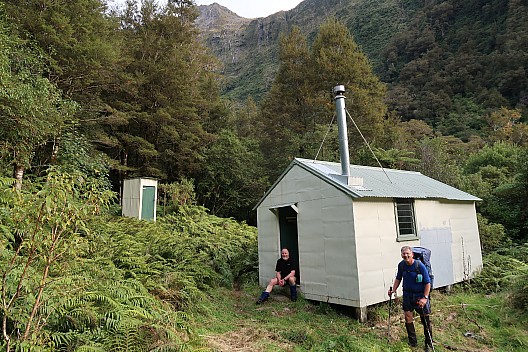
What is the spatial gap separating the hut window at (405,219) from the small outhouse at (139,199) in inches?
356

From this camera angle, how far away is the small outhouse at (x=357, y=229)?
6.64 m

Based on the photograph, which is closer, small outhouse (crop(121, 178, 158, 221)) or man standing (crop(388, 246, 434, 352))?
man standing (crop(388, 246, 434, 352))

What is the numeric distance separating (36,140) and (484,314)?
11.7 m

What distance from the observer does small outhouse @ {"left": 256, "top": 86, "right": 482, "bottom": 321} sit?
21.8 feet

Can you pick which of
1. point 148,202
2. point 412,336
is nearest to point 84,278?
point 412,336

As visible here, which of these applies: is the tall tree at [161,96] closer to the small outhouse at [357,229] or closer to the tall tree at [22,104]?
the tall tree at [22,104]

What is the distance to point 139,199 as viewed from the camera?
12.6 metres

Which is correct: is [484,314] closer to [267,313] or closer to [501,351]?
[501,351]

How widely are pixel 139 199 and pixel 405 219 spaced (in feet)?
30.5

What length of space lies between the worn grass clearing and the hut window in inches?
59.1

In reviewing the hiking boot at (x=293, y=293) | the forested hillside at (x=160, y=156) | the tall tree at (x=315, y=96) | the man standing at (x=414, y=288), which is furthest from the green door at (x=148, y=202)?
the man standing at (x=414, y=288)

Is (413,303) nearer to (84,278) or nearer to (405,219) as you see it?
(405,219)

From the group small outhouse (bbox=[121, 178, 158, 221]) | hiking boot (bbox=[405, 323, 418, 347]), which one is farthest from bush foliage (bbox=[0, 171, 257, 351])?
hiking boot (bbox=[405, 323, 418, 347])

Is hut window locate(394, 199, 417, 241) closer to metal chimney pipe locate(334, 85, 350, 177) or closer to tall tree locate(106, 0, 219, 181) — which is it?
metal chimney pipe locate(334, 85, 350, 177)
